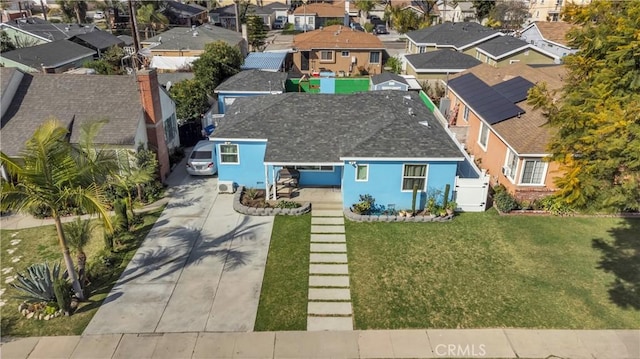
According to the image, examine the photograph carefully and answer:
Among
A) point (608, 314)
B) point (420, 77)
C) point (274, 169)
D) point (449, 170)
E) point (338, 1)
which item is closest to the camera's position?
point (608, 314)

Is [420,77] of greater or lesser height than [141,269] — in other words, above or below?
above

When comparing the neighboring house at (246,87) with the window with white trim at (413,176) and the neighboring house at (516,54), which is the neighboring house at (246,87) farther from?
the neighboring house at (516,54)

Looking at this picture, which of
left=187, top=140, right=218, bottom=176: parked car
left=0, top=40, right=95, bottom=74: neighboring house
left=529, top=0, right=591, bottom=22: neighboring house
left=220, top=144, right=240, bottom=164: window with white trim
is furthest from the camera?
left=529, top=0, right=591, bottom=22: neighboring house

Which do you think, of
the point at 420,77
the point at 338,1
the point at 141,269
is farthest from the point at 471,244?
the point at 338,1

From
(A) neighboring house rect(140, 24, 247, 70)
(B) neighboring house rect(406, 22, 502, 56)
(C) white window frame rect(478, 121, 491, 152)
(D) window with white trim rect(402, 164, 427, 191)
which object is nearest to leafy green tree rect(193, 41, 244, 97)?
(A) neighboring house rect(140, 24, 247, 70)

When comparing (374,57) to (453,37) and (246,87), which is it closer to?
(453,37)

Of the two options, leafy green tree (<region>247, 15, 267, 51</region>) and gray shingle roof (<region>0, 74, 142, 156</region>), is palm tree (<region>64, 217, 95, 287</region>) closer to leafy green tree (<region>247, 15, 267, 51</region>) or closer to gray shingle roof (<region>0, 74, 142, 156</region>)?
gray shingle roof (<region>0, 74, 142, 156</region>)

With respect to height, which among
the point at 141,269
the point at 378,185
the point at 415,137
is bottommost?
the point at 141,269

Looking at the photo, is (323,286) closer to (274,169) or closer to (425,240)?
(425,240)
